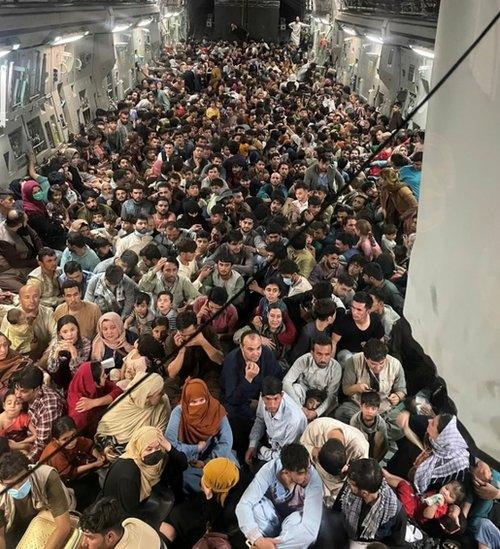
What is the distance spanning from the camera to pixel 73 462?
3.13 meters

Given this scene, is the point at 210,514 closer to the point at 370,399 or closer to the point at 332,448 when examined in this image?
the point at 332,448

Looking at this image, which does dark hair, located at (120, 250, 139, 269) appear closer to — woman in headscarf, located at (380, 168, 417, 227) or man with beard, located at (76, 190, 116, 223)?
man with beard, located at (76, 190, 116, 223)

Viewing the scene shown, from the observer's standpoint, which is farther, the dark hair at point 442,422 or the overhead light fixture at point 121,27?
the overhead light fixture at point 121,27

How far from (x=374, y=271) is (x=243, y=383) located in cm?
140

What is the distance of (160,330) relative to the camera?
3592mm

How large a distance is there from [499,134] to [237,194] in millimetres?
5117

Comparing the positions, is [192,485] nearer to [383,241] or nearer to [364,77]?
[383,241]

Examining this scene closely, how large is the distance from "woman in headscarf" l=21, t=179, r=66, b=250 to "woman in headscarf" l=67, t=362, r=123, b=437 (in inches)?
114

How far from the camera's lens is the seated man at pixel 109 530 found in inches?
86.6

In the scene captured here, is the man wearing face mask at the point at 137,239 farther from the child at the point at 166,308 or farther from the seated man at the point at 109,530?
the seated man at the point at 109,530

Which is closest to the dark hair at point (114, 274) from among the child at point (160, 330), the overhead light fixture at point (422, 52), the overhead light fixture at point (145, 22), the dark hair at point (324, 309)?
the child at point (160, 330)

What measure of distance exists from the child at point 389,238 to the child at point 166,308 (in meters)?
2.05

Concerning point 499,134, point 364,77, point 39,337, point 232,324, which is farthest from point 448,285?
point 364,77

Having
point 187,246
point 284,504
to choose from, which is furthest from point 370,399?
point 187,246
